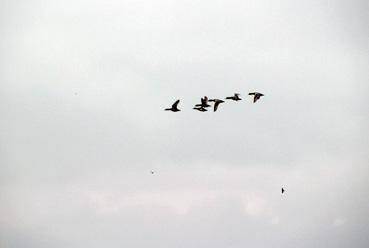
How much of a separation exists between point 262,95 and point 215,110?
11.0 meters

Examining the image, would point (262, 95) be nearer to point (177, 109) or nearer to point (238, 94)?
point (238, 94)

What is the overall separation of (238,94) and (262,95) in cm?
681

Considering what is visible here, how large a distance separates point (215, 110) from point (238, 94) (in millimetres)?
7870

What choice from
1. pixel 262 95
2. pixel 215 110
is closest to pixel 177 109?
pixel 215 110

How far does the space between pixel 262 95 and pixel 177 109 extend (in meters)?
19.7

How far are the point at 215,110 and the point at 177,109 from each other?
30.1 ft

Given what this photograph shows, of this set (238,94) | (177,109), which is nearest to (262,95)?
(238,94)

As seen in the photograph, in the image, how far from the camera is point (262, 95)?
141 meters

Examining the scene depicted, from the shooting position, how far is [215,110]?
5556 inches

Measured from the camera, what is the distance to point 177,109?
14438cm

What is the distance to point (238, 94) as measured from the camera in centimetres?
14525

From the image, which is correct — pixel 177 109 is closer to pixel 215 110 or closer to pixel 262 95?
pixel 215 110
